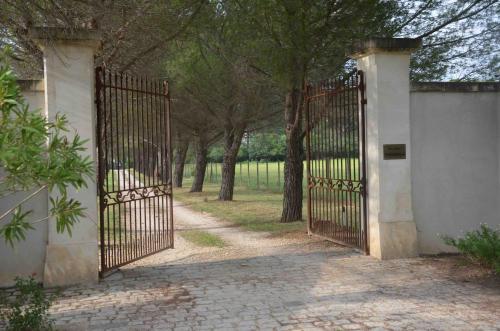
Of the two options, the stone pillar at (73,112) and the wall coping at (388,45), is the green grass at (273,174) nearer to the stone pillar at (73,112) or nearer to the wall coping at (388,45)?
the wall coping at (388,45)

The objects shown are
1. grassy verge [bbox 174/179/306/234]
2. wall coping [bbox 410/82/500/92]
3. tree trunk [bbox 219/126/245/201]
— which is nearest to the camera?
wall coping [bbox 410/82/500/92]

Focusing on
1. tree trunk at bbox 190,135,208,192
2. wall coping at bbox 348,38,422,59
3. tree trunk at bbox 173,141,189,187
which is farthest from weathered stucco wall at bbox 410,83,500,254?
tree trunk at bbox 173,141,189,187

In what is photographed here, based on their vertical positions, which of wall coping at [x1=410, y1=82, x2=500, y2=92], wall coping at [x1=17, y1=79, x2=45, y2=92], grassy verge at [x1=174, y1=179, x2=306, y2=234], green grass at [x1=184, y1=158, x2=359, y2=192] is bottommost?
grassy verge at [x1=174, y1=179, x2=306, y2=234]

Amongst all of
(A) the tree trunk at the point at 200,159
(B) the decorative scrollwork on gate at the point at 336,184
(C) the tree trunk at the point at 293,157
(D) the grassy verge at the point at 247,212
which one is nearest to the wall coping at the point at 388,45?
(B) the decorative scrollwork on gate at the point at 336,184

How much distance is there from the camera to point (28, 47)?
9.15 m

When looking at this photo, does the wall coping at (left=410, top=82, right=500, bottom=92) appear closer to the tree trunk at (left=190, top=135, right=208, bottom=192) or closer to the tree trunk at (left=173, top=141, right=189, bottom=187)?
the tree trunk at (left=190, top=135, right=208, bottom=192)

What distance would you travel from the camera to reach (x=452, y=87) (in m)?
7.76

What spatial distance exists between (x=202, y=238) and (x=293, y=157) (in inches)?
108

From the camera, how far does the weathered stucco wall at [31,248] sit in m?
6.46

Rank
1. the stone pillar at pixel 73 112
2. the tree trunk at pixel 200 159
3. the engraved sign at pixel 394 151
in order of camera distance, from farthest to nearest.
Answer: the tree trunk at pixel 200 159, the engraved sign at pixel 394 151, the stone pillar at pixel 73 112

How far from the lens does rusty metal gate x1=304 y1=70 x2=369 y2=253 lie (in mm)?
7836

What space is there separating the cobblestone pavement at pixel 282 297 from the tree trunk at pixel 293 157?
13.3ft

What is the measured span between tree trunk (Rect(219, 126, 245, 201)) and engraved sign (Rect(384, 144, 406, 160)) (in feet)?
37.5

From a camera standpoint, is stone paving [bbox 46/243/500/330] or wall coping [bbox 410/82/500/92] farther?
wall coping [bbox 410/82/500/92]
